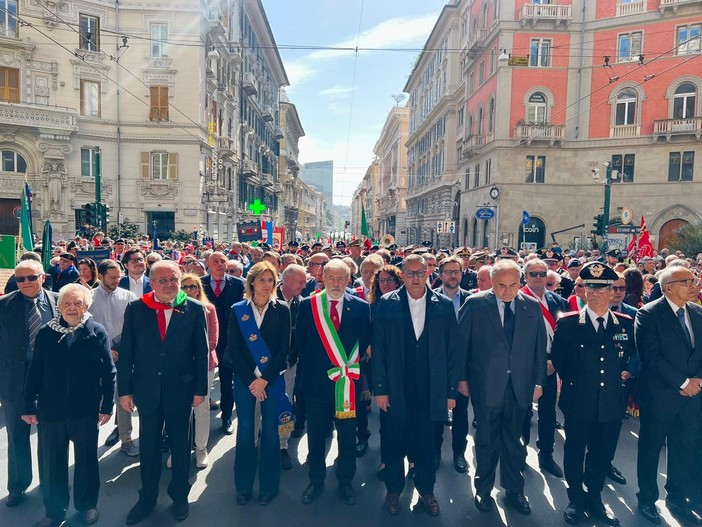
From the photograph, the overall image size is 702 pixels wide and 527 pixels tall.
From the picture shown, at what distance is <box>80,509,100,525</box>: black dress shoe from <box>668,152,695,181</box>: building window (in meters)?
31.2

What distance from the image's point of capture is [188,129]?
28047 mm

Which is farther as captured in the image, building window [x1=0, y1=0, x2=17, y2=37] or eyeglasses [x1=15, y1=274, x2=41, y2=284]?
building window [x1=0, y1=0, x2=17, y2=37]

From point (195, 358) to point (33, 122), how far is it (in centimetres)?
2794

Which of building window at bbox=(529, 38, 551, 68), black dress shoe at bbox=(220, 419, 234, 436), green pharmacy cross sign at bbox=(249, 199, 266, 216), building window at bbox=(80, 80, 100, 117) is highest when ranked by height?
building window at bbox=(529, 38, 551, 68)

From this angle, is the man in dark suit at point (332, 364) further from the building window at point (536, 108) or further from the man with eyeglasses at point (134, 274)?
the building window at point (536, 108)

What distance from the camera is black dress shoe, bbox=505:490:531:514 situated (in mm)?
4254

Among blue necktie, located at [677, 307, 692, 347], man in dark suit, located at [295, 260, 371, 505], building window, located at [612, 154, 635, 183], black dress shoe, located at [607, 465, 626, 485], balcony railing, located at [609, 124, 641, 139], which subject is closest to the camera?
blue necktie, located at [677, 307, 692, 347]

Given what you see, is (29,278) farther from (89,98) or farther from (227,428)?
(89,98)

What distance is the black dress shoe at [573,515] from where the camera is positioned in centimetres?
408

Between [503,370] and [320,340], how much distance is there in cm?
164

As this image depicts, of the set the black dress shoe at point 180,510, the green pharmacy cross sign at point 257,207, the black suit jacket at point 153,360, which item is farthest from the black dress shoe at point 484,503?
the green pharmacy cross sign at point 257,207

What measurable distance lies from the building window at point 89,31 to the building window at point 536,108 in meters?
24.9

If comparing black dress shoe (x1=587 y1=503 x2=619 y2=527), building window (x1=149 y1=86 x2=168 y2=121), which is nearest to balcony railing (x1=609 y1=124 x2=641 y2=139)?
building window (x1=149 y1=86 x2=168 y2=121)

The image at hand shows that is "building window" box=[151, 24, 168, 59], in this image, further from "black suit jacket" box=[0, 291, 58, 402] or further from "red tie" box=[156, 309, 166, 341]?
"red tie" box=[156, 309, 166, 341]
